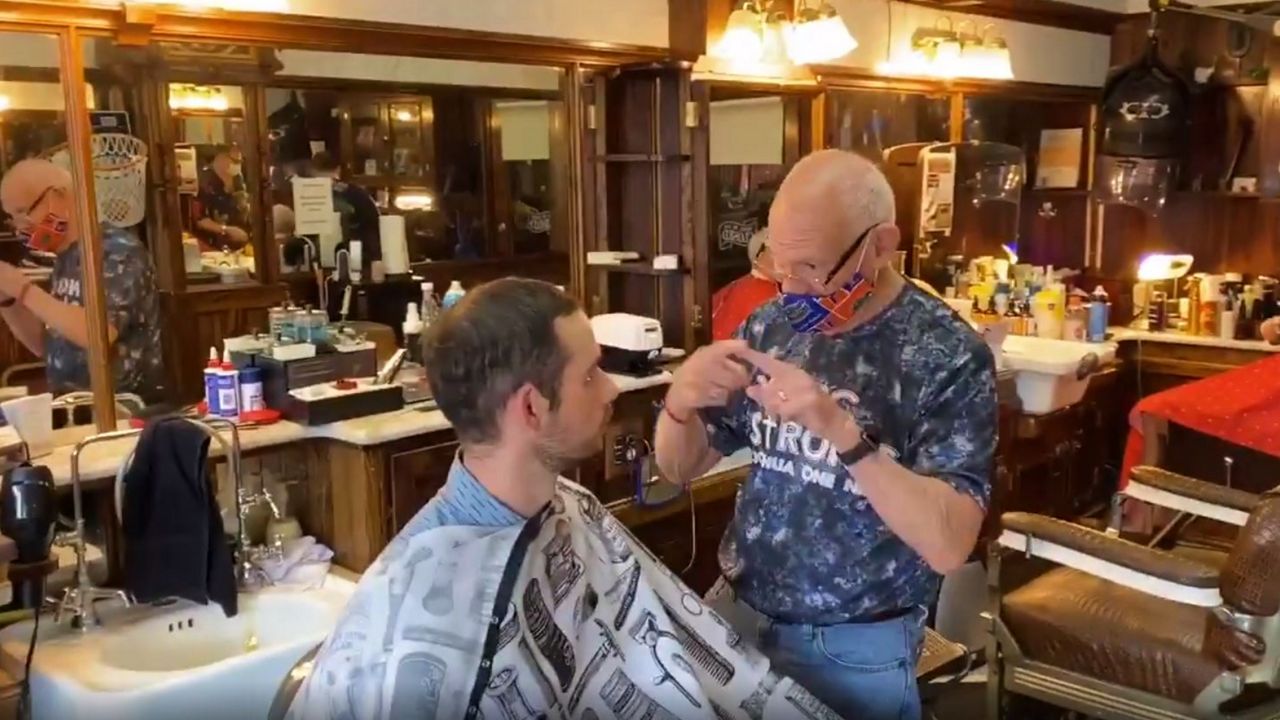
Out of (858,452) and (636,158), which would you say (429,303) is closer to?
(636,158)

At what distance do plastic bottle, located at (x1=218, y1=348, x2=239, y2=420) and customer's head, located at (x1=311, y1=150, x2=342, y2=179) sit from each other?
507mm

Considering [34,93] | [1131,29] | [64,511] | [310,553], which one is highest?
[1131,29]

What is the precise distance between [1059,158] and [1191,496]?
7.49 ft

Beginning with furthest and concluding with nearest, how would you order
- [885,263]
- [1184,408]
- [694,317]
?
[1184,408] < [694,317] < [885,263]

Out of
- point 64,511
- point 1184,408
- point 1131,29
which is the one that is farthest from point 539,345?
point 1131,29

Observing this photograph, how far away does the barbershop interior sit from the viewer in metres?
1.61

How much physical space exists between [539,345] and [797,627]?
576mm

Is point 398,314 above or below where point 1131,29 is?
below

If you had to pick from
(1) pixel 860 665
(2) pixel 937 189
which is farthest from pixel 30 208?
(2) pixel 937 189

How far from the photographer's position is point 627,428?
2959 mm

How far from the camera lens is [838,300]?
1684mm

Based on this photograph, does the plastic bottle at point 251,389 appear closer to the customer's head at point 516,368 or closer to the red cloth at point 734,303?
the customer's head at point 516,368

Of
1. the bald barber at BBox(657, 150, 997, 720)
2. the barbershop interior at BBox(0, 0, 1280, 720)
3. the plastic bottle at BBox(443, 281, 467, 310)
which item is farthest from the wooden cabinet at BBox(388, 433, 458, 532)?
the bald barber at BBox(657, 150, 997, 720)

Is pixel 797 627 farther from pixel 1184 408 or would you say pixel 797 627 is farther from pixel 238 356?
pixel 1184 408
